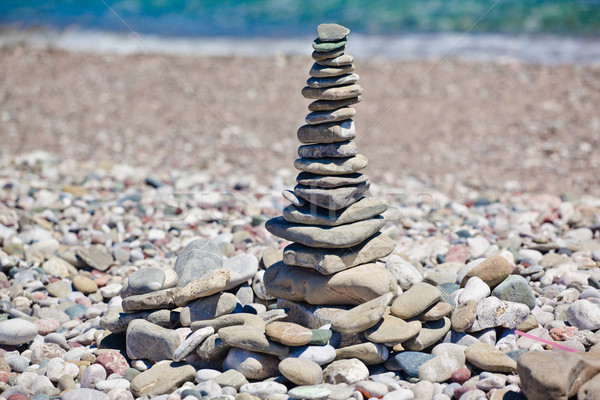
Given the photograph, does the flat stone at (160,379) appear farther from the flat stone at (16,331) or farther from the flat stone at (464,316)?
the flat stone at (464,316)

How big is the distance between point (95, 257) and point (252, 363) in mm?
2588

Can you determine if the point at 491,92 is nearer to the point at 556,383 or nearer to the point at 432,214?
the point at 432,214

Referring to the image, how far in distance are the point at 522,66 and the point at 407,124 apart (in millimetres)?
3831

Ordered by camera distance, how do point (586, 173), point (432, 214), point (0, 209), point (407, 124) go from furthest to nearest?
point (407, 124) → point (586, 173) → point (432, 214) → point (0, 209)

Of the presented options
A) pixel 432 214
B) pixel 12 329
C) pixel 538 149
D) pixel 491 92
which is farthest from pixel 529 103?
pixel 12 329

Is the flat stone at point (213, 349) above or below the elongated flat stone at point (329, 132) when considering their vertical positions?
below

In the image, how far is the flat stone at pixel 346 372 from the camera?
3744 mm

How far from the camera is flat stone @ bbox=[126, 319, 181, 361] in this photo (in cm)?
404

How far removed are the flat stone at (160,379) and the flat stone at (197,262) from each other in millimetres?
717

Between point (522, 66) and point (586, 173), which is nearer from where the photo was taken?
point (586, 173)

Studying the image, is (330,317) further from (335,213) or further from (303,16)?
(303,16)

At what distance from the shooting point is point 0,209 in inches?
261

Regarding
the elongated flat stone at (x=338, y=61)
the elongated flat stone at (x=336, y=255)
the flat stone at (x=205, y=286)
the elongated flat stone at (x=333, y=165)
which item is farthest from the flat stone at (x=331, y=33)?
the flat stone at (x=205, y=286)

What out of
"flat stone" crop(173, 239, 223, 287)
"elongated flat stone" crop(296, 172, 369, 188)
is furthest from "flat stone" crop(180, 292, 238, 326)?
"elongated flat stone" crop(296, 172, 369, 188)
